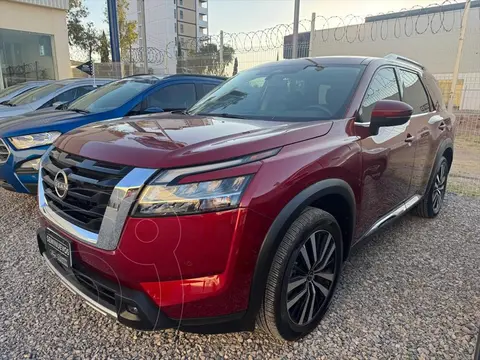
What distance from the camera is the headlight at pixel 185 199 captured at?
166 centimetres

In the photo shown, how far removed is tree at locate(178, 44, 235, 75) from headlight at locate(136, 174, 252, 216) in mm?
10082

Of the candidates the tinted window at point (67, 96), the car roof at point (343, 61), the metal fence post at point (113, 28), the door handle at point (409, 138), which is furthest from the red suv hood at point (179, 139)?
the metal fence post at point (113, 28)

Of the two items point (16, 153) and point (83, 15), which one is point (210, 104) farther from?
point (83, 15)

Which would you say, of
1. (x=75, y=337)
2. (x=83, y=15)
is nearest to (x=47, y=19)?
(x=83, y=15)

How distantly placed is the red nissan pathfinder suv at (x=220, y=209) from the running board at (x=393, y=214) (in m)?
0.18

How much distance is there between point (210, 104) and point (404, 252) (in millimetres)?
2229

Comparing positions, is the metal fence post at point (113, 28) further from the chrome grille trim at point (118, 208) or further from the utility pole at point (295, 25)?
the chrome grille trim at point (118, 208)

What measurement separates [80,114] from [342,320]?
3.73 metres

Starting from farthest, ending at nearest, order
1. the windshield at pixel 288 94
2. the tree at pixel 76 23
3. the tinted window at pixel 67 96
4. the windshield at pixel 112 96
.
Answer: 1. the tree at pixel 76 23
2. the tinted window at pixel 67 96
3. the windshield at pixel 112 96
4. the windshield at pixel 288 94

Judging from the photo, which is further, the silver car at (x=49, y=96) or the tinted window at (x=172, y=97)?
the silver car at (x=49, y=96)

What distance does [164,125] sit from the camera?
2.39 meters

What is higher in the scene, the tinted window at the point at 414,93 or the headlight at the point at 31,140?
the tinted window at the point at 414,93

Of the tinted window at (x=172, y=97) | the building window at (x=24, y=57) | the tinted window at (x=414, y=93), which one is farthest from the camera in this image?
the building window at (x=24, y=57)

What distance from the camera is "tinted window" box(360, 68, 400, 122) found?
8.68 feet
